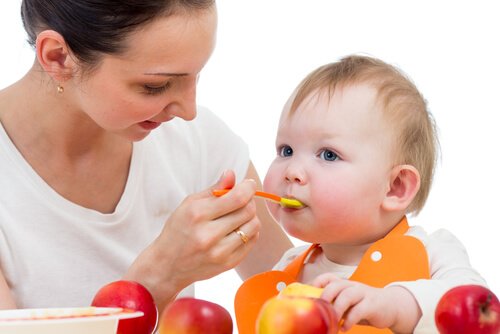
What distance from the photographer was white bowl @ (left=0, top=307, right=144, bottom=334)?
1.12 m

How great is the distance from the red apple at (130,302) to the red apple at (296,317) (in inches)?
10.7

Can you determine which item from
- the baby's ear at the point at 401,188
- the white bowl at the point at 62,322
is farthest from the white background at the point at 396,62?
the white bowl at the point at 62,322

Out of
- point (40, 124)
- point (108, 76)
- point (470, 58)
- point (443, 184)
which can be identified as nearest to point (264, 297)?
point (108, 76)

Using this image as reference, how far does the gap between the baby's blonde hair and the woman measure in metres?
0.22

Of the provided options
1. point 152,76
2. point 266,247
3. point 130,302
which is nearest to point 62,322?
point 130,302

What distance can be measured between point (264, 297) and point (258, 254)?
539 mm

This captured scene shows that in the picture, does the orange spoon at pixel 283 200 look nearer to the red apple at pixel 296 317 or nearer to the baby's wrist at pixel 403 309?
the baby's wrist at pixel 403 309

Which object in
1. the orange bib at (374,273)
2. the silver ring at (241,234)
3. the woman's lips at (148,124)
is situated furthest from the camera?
the woman's lips at (148,124)

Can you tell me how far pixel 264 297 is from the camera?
161 cm

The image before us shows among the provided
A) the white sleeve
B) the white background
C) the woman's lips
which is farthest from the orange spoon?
the white background

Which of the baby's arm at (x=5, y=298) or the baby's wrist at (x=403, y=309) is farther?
the baby's arm at (x=5, y=298)

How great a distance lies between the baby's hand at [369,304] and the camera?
1190 mm

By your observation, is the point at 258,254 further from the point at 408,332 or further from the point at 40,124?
the point at 408,332

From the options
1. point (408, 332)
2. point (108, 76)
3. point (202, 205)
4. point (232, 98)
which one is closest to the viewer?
point (408, 332)
